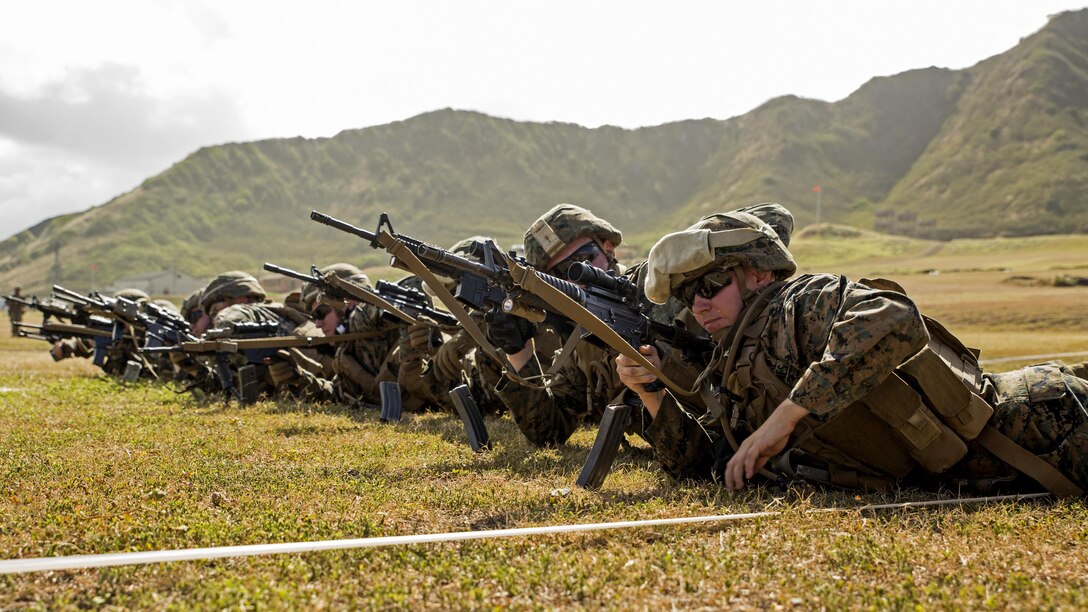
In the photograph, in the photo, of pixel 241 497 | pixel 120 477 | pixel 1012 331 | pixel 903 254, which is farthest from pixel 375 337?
pixel 903 254

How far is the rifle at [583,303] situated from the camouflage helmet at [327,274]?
5.03m

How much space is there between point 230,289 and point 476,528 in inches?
483

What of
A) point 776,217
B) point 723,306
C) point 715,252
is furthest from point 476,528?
point 776,217

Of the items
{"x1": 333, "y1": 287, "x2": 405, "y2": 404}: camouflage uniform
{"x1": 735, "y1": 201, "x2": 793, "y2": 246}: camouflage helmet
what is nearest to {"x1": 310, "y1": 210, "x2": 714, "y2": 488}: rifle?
{"x1": 735, "y1": 201, "x2": 793, "y2": 246}: camouflage helmet

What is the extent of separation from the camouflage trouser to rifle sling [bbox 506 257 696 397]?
6.01 feet

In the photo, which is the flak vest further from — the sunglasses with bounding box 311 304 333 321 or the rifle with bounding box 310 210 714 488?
the sunglasses with bounding box 311 304 333 321

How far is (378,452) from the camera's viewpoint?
7566mm

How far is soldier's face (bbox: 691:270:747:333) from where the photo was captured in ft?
17.2

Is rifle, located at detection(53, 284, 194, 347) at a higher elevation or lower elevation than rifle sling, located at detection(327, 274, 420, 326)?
lower

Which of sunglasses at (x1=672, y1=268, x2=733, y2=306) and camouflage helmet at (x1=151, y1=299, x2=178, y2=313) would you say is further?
camouflage helmet at (x1=151, y1=299, x2=178, y2=313)

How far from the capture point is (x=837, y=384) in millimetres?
4461

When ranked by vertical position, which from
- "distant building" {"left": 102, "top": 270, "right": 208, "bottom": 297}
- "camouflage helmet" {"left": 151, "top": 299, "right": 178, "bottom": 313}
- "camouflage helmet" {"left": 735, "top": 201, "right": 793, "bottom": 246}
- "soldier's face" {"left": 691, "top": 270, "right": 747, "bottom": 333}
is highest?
"camouflage helmet" {"left": 735, "top": 201, "right": 793, "bottom": 246}

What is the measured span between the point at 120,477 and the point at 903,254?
440ft

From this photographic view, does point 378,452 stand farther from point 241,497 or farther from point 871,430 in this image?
point 871,430
